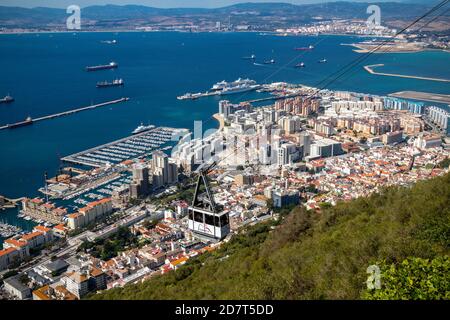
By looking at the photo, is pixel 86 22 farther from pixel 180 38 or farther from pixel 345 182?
pixel 345 182

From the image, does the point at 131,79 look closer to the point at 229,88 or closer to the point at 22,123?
the point at 229,88

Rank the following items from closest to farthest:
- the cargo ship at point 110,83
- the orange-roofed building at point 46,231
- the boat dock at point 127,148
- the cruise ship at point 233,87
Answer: the orange-roofed building at point 46,231
the boat dock at point 127,148
the cruise ship at point 233,87
the cargo ship at point 110,83

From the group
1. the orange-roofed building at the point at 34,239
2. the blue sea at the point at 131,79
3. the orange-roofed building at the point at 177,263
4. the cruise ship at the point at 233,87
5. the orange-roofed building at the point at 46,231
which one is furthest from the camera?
the cruise ship at the point at 233,87

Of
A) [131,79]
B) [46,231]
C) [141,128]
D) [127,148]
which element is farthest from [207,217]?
[131,79]

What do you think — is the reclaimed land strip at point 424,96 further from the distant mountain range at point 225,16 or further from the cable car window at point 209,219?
the distant mountain range at point 225,16

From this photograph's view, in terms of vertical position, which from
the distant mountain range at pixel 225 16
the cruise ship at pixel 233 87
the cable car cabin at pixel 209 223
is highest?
the distant mountain range at pixel 225 16

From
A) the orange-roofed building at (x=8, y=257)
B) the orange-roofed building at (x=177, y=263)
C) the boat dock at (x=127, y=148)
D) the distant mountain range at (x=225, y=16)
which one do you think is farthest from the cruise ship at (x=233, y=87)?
the distant mountain range at (x=225, y=16)
